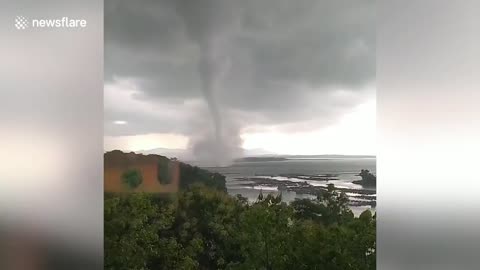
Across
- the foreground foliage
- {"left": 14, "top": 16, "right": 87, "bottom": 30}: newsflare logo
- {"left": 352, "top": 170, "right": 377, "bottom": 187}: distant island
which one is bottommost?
the foreground foliage

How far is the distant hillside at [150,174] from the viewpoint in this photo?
1.36 metres

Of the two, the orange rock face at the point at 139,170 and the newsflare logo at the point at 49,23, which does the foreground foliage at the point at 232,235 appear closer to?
the orange rock face at the point at 139,170

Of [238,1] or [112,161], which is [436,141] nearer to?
[238,1]

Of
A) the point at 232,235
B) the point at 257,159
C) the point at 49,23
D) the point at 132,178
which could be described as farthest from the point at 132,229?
the point at 49,23

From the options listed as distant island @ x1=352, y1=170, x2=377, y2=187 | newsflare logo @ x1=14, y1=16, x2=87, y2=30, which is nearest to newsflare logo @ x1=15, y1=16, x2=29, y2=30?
newsflare logo @ x1=14, y1=16, x2=87, y2=30

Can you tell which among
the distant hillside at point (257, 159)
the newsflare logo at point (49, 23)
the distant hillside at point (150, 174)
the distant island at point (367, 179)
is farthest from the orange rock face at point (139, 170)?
the distant island at point (367, 179)

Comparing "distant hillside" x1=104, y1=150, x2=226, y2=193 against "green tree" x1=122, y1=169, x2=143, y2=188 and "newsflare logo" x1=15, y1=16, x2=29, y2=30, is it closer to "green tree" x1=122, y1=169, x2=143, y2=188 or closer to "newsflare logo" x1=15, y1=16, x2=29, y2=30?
"green tree" x1=122, y1=169, x2=143, y2=188

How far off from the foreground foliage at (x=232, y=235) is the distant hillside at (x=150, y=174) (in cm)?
2

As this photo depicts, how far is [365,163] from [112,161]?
2.20 ft

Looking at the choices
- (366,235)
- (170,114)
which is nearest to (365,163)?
(366,235)

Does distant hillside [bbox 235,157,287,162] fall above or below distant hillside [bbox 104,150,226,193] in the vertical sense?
above

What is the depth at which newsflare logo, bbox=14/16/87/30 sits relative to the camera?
4.44 feet

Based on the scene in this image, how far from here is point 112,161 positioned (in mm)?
1357

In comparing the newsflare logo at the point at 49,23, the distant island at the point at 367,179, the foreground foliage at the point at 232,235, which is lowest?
the foreground foliage at the point at 232,235
